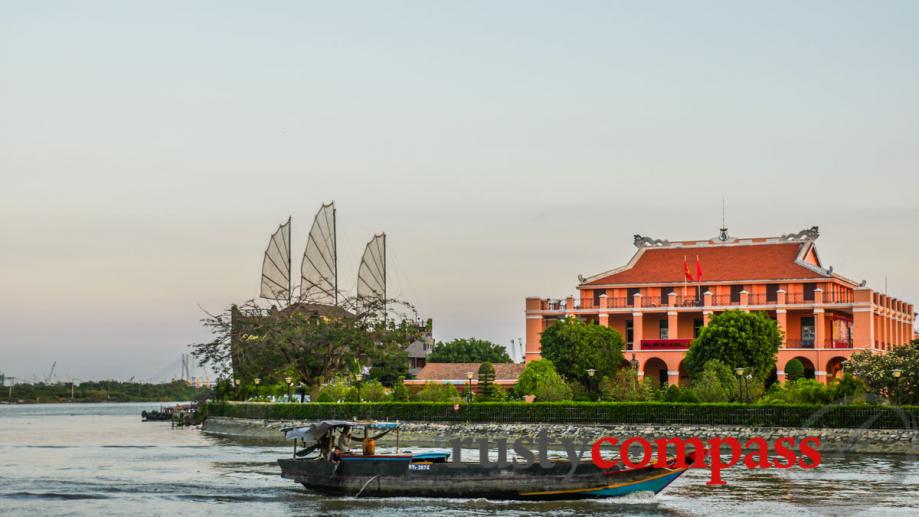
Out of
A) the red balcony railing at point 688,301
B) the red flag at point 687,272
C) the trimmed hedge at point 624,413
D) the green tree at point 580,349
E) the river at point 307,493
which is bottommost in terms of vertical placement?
the river at point 307,493

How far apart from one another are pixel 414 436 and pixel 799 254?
3981 centimetres

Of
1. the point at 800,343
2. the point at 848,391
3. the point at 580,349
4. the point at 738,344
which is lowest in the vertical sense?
the point at 848,391

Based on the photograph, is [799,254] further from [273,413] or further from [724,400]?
[273,413]

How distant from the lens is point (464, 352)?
435 ft

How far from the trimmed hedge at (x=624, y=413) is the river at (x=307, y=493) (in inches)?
116

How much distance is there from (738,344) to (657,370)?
49.8ft

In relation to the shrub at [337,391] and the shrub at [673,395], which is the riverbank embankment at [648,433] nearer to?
the shrub at [673,395]

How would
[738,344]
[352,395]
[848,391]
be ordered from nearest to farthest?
[848,391] < [352,395] < [738,344]

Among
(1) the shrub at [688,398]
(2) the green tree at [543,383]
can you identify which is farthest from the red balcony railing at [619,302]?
(1) the shrub at [688,398]

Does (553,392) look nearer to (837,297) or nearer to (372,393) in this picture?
(372,393)

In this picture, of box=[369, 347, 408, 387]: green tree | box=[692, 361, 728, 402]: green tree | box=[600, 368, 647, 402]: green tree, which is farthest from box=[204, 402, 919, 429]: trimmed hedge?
box=[369, 347, 408, 387]: green tree

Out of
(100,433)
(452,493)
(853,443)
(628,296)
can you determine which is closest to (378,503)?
(452,493)

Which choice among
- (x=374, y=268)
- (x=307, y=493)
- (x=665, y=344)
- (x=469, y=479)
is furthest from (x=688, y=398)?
(x=374, y=268)

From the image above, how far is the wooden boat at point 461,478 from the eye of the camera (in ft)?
114
